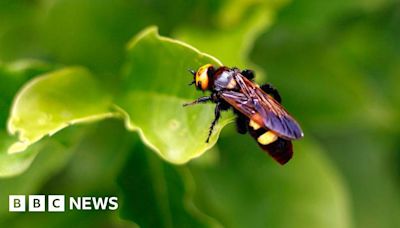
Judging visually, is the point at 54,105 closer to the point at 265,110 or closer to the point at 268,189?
the point at 265,110

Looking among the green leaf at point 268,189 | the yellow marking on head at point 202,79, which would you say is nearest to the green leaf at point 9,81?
the yellow marking on head at point 202,79

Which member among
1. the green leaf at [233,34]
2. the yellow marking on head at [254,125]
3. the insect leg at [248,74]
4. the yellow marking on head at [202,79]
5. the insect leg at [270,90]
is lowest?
the yellow marking on head at [254,125]

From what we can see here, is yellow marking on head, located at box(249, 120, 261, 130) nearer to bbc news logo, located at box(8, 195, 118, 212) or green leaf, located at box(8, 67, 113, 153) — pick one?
green leaf, located at box(8, 67, 113, 153)

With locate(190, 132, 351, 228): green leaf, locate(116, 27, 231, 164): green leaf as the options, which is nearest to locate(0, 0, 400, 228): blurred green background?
locate(190, 132, 351, 228): green leaf

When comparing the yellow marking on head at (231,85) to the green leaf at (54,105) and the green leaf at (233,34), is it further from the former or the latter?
the green leaf at (54,105)

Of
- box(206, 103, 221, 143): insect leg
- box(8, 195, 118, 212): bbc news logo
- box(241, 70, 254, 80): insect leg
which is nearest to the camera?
box(206, 103, 221, 143): insect leg

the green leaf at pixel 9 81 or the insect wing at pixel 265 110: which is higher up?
the green leaf at pixel 9 81

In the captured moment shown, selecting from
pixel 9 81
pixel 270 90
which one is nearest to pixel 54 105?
pixel 9 81
